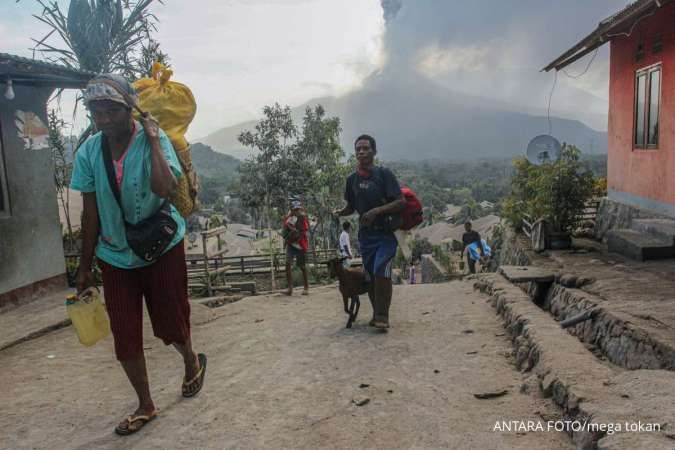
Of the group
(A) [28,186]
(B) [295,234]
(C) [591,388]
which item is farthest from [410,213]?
(A) [28,186]

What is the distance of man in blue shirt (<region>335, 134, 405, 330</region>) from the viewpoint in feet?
17.1

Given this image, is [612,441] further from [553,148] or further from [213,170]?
[213,170]

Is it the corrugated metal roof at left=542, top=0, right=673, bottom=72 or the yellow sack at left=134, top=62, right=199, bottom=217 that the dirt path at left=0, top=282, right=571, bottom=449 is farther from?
the corrugated metal roof at left=542, top=0, right=673, bottom=72

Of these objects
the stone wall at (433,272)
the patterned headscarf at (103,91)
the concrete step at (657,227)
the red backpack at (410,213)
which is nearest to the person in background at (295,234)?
the red backpack at (410,213)

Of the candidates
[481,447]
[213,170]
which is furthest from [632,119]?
[213,170]

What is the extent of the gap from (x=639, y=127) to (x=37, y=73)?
965cm

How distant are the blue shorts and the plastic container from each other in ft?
8.91

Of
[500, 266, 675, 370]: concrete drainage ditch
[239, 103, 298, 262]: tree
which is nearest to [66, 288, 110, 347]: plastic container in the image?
[500, 266, 675, 370]: concrete drainage ditch

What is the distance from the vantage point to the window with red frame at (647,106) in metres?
9.09

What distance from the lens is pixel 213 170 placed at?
145625mm

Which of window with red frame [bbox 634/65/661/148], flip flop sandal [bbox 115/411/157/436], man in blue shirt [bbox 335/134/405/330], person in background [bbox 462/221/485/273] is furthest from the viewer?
person in background [bbox 462/221/485/273]

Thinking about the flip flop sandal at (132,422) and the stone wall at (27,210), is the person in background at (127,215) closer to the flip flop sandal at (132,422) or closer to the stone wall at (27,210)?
the flip flop sandal at (132,422)

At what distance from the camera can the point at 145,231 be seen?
2.98m

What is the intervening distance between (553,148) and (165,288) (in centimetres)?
987
